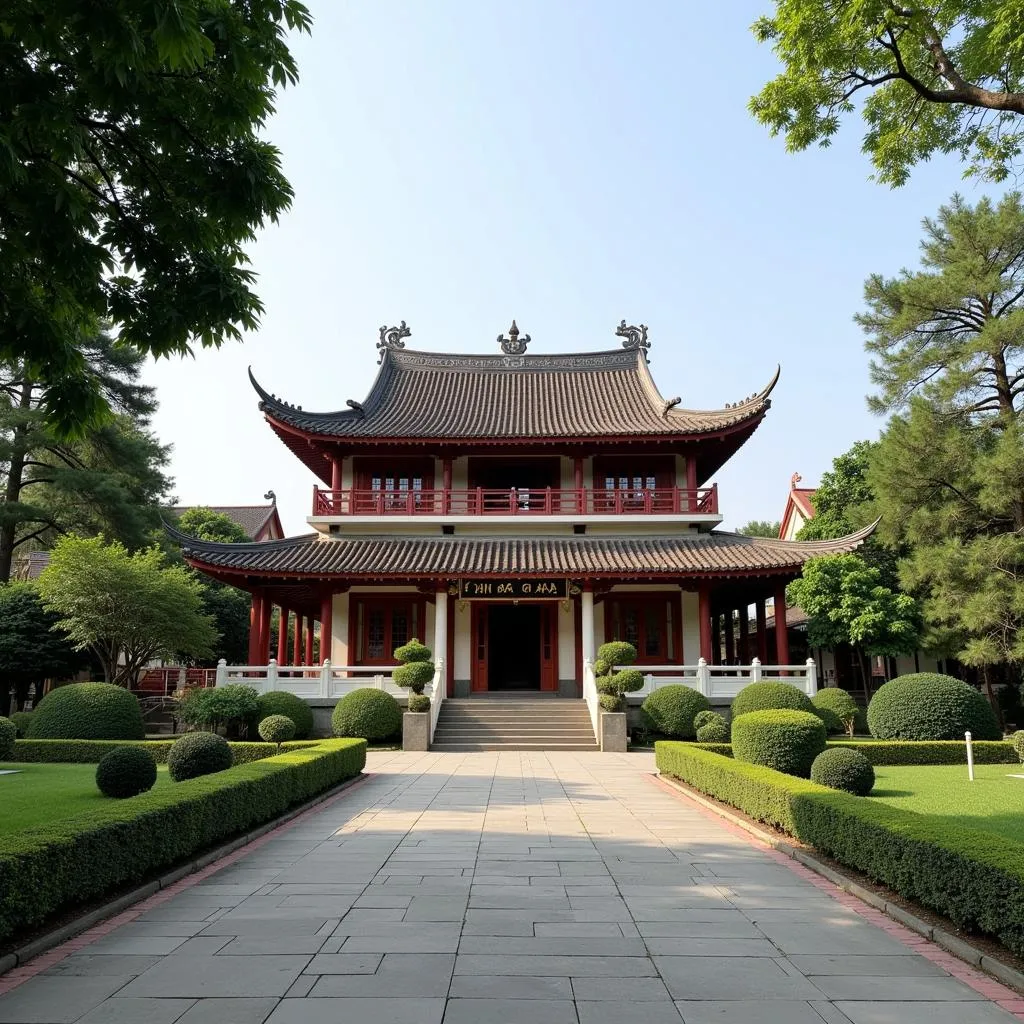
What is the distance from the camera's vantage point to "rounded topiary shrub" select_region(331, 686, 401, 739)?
18.0m

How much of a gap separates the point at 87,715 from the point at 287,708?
391 centimetres

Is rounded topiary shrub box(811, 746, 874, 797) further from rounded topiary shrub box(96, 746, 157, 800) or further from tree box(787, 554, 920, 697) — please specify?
tree box(787, 554, 920, 697)

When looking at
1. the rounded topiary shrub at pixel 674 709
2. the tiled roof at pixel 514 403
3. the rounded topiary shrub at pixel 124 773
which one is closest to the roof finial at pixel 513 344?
the tiled roof at pixel 514 403

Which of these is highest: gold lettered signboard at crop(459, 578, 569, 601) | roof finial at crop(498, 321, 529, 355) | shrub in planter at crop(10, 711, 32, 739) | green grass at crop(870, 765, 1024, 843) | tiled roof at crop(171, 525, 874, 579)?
roof finial at crop(498, 321, 529, 355)

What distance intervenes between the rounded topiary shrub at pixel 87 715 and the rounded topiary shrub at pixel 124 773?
6835 mm

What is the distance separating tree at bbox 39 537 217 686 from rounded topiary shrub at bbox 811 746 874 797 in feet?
56.0

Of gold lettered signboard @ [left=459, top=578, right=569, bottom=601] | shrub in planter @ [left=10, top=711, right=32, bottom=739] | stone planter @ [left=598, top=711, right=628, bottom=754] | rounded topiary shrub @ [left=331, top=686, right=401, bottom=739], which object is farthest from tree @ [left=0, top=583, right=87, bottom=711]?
stone planter @ [left=598, top=711, right=628, bottom=754]

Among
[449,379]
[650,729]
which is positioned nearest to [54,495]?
[449,379]

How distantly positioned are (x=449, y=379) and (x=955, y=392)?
51.8 feet

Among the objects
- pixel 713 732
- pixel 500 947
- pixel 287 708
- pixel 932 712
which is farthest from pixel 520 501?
pixel 500 947

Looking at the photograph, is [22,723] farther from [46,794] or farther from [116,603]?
[46,794]

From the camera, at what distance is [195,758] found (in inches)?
431

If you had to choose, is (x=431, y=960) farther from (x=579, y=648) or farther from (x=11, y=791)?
(x=579, y=648)

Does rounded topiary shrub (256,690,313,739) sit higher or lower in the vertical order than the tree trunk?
lower
